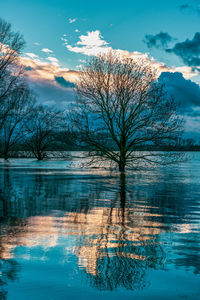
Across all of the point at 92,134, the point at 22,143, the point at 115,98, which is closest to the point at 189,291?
the point at 92,134

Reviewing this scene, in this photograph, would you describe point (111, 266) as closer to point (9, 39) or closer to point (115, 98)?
point (115, 98)

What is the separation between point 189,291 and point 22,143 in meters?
49.7

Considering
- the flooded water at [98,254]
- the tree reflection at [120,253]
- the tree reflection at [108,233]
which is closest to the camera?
the flooded water at [98,254]

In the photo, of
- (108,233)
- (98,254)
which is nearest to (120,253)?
(98,254)

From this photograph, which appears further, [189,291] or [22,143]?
[22,143]

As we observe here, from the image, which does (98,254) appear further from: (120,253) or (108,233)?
(108,233)

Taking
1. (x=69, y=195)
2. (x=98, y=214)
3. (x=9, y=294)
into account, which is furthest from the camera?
(x=69, y=195)

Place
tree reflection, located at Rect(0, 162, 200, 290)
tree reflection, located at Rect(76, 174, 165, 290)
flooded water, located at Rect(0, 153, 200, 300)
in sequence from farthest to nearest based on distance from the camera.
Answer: tree reflection, located at Rect(0, 162, 200, 290), tree reflection, located at Rect(76, 174, 165, 290), flooded water, located at Rect(0, 153, 200, 300)

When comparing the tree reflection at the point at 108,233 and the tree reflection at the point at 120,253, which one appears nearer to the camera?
the tree reflection at the point at 120,253

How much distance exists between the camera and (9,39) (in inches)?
1132

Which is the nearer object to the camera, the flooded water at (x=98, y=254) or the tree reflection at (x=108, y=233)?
the flooded water at (x=98, y=254)

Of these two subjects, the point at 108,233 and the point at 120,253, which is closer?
the point at 120,253

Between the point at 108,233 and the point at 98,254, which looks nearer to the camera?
the point at 98,254

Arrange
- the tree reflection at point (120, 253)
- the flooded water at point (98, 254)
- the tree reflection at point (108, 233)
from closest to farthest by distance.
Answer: the flooded water at point (98, 254), the tree reflection at point (120, 253), the tree reflection at point (108, 233)
